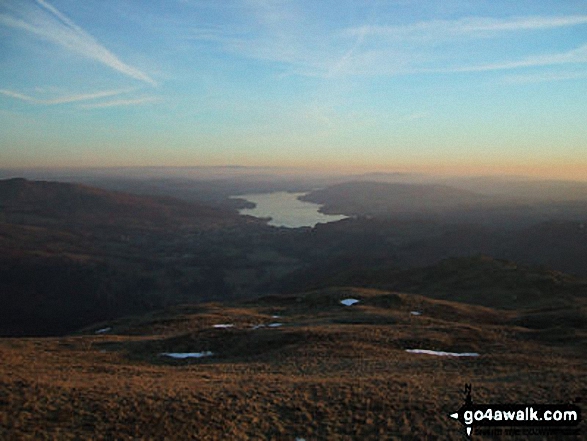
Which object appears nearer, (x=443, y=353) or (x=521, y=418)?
(x=521, y=418)

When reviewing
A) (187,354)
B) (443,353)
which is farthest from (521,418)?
(187,354)

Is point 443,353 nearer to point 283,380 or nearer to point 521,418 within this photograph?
point 521,418

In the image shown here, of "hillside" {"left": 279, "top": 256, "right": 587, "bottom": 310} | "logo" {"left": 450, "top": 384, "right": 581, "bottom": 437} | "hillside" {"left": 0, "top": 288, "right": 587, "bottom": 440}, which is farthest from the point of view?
A: "hillside" {"left": 279, "top": 256, "right": 587, "bottom": 310}

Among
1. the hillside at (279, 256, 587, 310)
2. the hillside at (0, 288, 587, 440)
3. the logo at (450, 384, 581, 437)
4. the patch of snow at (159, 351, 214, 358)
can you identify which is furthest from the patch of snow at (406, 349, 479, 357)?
the hillside at (279, 256, 587, 310)

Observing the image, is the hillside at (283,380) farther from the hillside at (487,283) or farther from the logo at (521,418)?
the hillside at (487,283)

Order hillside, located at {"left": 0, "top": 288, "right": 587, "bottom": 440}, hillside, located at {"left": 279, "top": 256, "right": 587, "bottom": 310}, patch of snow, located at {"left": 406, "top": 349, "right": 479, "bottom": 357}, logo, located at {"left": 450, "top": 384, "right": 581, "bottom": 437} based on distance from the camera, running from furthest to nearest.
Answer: hillside, located at {"left": 279, "top": 256, "right": 587, "bottom": 310}, patch of snow, located at {"left": 406, "top": 349, "right": 479, "bottom": 357}, logo, located at {"left": 450, "top": 384, "right": 581, "bottom": 437}, hillside, located at {"left": 0, "top": 288, "right": 587, "bottom": 440}

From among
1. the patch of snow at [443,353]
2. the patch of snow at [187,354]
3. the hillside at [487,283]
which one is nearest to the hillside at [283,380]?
the patch of snow at [187,354]

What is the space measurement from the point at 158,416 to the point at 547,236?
21215 cm

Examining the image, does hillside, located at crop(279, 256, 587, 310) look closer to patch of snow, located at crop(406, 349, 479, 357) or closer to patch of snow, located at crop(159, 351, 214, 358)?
patch of snow, located at crop(406, 349, 479, 357)

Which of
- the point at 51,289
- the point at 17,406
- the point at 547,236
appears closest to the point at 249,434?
the point at 17,406

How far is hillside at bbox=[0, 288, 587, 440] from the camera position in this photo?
16250 mm

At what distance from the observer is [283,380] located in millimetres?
22734

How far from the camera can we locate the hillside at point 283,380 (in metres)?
16.2

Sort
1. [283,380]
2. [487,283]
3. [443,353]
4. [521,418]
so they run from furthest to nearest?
[487,283]
[443,353]
[283,380]
[521,418]
